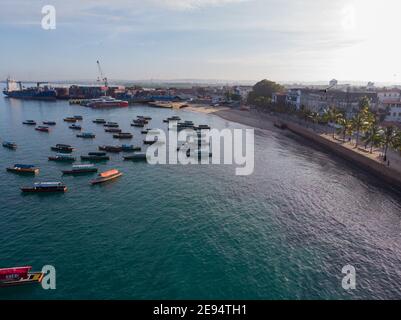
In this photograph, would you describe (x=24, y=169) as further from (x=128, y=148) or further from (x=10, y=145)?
(x=128, y=148)

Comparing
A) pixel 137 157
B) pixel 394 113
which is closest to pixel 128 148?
pixel 137 157

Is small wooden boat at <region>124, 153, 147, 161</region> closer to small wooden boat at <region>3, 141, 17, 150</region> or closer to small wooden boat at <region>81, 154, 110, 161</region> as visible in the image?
small wooden boat at <region>81, 154, 110, 161</region>

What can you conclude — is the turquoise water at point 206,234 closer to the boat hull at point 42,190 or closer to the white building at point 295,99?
the boat hull at point 42,190

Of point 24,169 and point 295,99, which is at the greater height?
point 295,99

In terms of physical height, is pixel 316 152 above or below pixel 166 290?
above

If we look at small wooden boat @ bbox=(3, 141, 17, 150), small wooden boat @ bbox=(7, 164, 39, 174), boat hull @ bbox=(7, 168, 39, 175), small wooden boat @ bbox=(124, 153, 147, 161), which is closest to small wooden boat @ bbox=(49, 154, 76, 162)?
small wooden boat @ bbox=(7, 164, 39, 174)

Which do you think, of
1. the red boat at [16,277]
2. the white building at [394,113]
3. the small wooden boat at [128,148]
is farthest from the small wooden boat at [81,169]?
the white building at [394,113]
